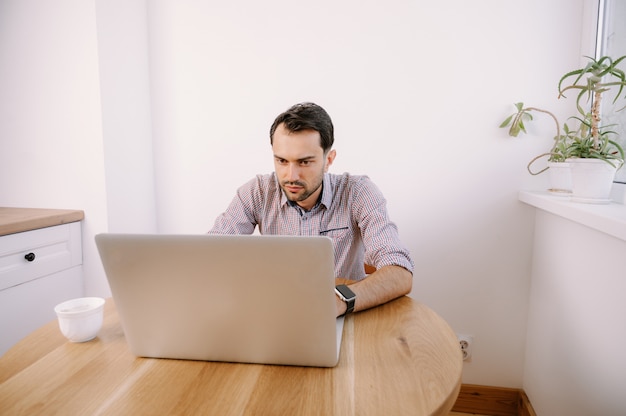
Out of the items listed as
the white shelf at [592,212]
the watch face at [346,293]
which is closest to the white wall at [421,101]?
the white shelf at [592,212]

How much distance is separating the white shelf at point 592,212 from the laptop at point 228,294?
80cm

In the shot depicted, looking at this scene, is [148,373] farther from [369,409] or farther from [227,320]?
[369,409]

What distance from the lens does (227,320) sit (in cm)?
73

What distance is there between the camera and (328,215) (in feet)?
5.32

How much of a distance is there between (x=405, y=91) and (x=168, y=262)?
1529 mm

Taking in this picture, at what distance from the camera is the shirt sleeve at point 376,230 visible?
4.16ft

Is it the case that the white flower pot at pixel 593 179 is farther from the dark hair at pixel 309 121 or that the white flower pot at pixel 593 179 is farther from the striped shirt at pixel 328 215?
the dark hair at pixel 309 121

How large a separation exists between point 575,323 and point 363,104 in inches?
49.1

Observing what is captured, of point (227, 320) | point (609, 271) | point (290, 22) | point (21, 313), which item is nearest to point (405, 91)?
point (290, 22)

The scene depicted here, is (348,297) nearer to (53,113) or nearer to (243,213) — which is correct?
(243,213)

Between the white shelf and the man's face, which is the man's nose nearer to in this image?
the man's face

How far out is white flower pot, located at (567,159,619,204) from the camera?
1.29 m

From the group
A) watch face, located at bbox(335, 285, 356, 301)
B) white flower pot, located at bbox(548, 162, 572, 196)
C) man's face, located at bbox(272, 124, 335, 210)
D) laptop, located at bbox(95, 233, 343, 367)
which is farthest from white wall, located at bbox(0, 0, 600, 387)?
laptop, located at bbox(95, 233, 343, 367)

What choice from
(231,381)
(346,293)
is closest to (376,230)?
(346,293)
